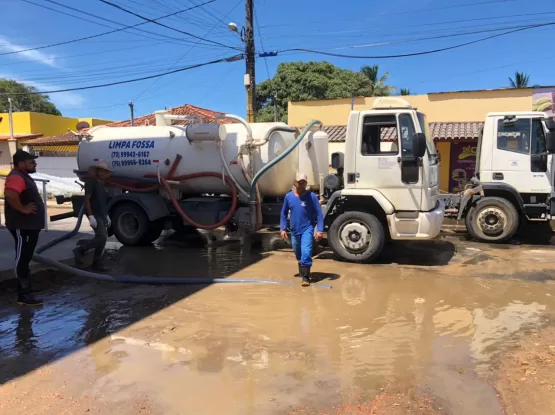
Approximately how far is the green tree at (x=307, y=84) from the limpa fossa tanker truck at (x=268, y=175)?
22717 mm

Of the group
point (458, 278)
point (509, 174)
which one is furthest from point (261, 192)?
point (509, 174)

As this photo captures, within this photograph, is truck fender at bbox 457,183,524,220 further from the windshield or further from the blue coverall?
the blue coverall

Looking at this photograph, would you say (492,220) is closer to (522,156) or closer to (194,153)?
(522,156)

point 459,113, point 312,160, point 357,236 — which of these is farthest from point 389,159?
point 459,113

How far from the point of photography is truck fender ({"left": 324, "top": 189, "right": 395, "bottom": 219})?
739 cm

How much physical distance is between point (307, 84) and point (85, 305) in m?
27.8

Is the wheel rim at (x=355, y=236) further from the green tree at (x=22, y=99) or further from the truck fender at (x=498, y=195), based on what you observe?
the green tree at (x=22, y=99)

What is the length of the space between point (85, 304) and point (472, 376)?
14.5 feet

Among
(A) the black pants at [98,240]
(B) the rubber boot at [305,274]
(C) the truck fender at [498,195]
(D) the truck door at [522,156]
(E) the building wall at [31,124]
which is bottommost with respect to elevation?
(B) the rubber boot at [305,274]

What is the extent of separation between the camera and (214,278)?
6.83m

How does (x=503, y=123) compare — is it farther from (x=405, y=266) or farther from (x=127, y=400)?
(x=127, y=400)

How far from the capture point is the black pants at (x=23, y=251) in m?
5.50

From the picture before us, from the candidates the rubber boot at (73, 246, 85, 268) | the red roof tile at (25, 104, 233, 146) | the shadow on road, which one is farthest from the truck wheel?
the red roof tile at (25, 104, 233, 146)

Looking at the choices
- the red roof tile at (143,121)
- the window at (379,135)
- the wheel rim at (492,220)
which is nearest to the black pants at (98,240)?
the window at (379,135)
